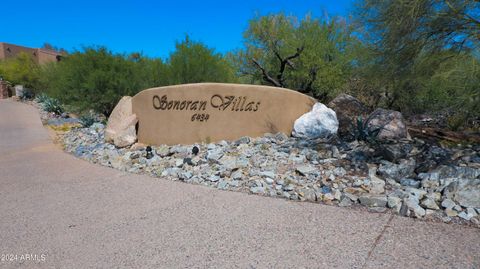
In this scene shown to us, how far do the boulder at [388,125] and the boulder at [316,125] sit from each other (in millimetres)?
849

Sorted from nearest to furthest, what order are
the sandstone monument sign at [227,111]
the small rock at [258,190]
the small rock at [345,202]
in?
the small rock at [345,202]
the small rock at [258,190]
the sandstone monument sign at [227,111]

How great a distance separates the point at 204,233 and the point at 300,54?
1171 cm

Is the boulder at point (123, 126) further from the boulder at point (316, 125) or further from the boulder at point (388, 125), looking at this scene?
the boulder at point (388, 125)

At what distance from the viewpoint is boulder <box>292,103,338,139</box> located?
7801mm

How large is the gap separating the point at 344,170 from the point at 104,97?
1107 centimetres

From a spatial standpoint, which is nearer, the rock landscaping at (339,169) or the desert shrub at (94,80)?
the rock landscaping at (339,169)

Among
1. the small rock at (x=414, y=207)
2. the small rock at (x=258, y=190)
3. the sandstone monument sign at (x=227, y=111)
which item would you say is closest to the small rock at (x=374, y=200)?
the small rock at (x=414, y=207)

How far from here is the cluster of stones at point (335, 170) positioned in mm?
4172

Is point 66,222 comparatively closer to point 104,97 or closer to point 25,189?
point 25,189

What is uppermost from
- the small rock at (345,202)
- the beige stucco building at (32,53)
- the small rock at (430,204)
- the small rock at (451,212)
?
the beige stucco building at (32,53)

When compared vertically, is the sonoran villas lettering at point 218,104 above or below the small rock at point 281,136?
above

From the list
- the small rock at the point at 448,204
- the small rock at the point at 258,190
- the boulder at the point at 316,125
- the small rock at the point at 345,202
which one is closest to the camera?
the small rock at the point at 448,204

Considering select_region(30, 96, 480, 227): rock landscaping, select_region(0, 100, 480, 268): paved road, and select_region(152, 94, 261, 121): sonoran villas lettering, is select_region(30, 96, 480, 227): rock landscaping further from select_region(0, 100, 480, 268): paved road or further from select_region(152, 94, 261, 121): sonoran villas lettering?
select_region(152, 94, 261, 121): sonoran villas lettering

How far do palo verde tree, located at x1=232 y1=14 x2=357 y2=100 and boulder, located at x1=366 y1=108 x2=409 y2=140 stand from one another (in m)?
5.90
